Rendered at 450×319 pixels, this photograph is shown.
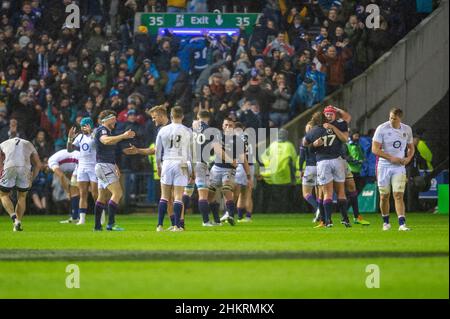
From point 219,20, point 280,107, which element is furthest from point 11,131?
point 219,20

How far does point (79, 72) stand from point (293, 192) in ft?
22.8

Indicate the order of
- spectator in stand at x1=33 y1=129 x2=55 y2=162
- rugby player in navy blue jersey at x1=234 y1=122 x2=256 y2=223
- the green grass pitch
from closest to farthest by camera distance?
the green grass pitch, rugby player in navy blue jersey at x1=234 y1=122 x2=256 y2=223, spectator in stand at x1=33 y1=129 x2=55 y2=162

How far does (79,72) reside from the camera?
3475 cm

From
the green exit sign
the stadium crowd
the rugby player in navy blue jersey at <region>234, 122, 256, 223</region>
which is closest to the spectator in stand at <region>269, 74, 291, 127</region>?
the stadium crowd

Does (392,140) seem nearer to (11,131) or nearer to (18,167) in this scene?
(18,167)

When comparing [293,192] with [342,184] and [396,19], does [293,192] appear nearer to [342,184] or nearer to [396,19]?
[396,19]

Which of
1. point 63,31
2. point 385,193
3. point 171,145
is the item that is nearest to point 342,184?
point 385,193

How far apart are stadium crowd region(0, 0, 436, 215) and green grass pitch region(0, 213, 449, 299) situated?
345 inches

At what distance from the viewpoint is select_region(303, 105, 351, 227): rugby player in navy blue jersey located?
975 inches

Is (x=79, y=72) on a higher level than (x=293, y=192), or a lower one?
higher

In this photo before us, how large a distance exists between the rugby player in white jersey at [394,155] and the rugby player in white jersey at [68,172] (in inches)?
337

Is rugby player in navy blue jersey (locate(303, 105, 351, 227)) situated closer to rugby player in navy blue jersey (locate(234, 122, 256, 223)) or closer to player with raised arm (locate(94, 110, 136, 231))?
rugby player in navy blue jersey (locate(234, 122, 256, 223))

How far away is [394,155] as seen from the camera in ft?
76.0

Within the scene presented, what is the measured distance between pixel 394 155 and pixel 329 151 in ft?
6.77
